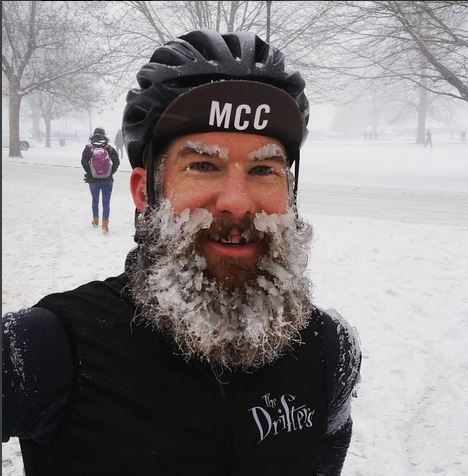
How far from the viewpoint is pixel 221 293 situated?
4.62 ft

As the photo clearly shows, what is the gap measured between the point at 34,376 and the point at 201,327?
1.56ft

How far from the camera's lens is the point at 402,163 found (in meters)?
20.8

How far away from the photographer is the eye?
149cm

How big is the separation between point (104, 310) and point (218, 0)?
580 inches

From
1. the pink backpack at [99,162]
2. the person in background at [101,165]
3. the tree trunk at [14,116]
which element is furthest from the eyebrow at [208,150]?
the tree trunk at [14,116]

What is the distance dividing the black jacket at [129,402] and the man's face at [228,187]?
0.33 m

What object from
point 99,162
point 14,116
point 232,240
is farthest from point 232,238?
point 14,116

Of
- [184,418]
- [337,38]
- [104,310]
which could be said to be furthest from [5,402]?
[337,38]

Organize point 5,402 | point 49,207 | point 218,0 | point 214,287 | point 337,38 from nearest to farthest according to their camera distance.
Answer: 1. point 5,402
2. point 214,287
3. point 49,207
4. point 337,38
5. point 218,0

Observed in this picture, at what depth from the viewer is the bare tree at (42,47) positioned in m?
2.08

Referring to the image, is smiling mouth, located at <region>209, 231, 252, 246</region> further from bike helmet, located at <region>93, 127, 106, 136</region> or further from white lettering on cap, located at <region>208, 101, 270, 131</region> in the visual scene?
bike helmet, located at <region>93, 127, 106, 136</region>

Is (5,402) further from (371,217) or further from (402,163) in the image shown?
(402,163)

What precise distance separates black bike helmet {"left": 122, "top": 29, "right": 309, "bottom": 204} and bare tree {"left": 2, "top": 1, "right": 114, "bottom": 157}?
1.20ft

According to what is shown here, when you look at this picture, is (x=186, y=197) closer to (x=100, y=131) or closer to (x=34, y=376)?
(x=34, y=376)
